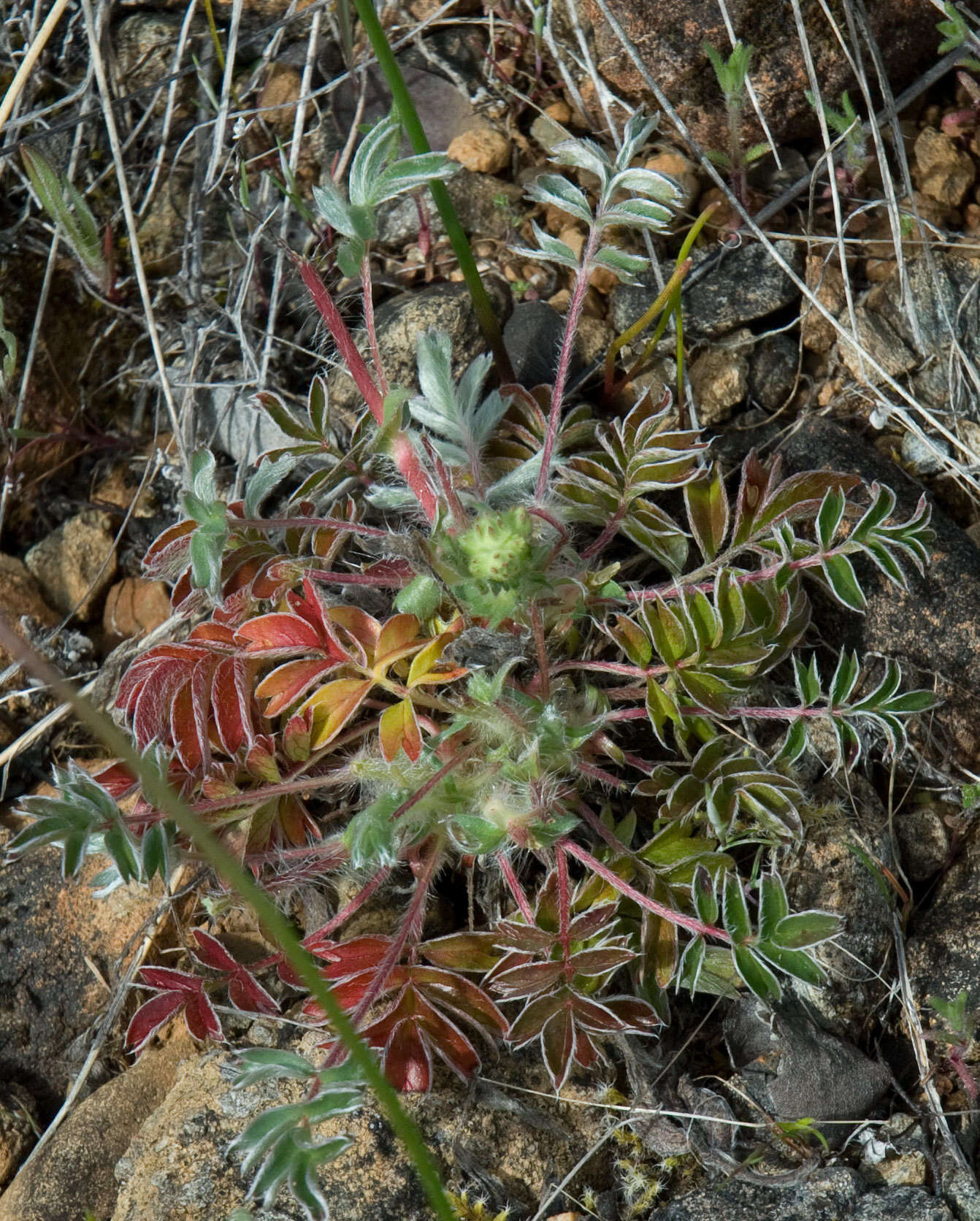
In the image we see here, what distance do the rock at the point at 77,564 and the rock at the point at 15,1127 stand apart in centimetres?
107

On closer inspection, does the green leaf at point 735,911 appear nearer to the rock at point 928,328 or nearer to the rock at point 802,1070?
the rock at point 802,1070

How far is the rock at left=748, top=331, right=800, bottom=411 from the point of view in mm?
2465

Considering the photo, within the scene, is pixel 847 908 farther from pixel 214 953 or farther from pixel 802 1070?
pixel 214 953

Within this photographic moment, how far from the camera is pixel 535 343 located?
8.07ft

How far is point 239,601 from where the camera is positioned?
6.73 ft

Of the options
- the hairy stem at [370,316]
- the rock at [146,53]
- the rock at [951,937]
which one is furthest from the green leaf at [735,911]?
the rock at [146,53]

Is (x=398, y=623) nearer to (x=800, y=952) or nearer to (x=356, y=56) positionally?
(x=800, y=952)

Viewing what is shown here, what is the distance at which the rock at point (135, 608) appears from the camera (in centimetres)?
253

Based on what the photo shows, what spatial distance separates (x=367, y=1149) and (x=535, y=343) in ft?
5.68

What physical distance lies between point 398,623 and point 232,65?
1666 mm

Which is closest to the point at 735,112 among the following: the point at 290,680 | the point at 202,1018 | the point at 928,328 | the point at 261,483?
the point at 928,328

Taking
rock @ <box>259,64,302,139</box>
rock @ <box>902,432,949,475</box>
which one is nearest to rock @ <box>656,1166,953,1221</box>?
rock @ <box>902,432,949,475</box>

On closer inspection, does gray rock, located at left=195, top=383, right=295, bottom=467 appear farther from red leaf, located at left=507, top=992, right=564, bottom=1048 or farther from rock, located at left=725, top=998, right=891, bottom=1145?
rock, located at left=725, top=998, right=891, bottom=1145

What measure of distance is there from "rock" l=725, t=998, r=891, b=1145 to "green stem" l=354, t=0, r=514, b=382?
1468 millimetres
